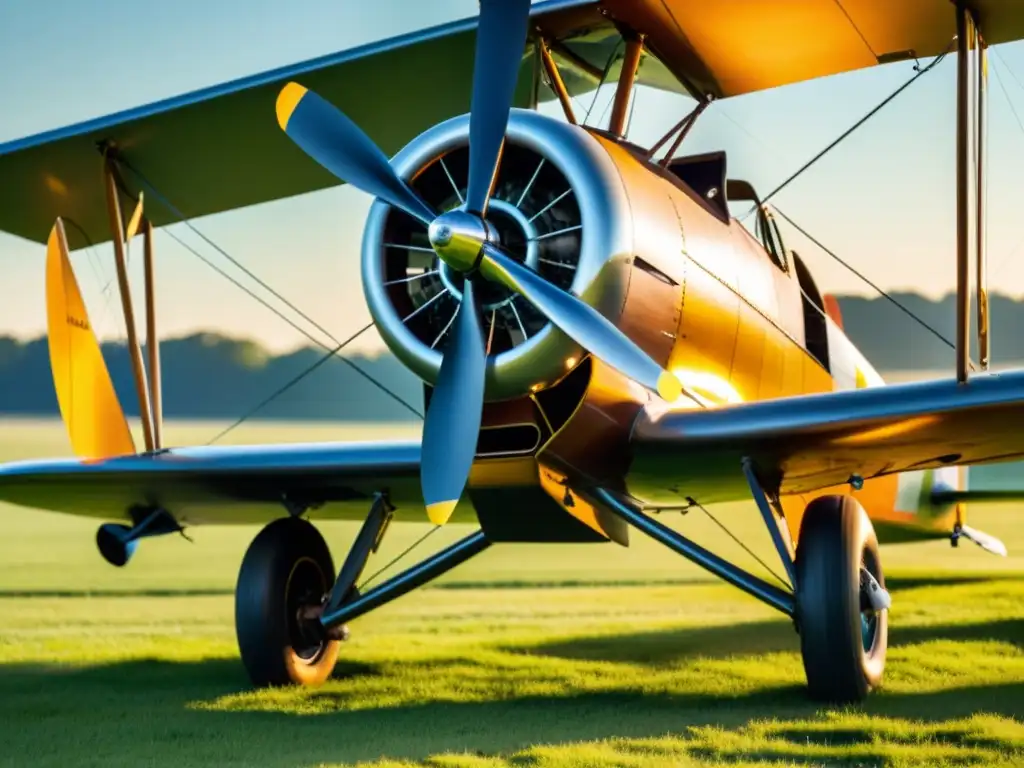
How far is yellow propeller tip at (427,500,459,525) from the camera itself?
5.85m

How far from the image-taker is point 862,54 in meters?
8.04

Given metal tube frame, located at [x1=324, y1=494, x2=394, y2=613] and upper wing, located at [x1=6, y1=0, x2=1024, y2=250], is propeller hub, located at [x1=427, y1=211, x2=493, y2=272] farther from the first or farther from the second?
metal tube frame, located at [x1=324, y1=494, x2=394, y2=613]

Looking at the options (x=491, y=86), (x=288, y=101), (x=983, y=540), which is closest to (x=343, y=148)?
(x=288, y=101)

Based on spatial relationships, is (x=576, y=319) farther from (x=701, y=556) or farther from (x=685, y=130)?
(x=685, y=130)

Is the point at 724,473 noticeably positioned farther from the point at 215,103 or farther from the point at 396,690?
the point at 215,103

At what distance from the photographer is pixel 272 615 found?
7.92m

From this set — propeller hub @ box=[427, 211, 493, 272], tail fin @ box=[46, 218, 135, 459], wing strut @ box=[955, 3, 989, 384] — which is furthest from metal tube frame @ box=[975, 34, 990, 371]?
tail fin @ box=[46, 218, 135, 459]

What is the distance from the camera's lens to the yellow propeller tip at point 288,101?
634cm

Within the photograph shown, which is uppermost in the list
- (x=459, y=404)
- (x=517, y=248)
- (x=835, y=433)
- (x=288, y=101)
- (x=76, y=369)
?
(x=288, y=101)

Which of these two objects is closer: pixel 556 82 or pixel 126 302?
pixel 556 82

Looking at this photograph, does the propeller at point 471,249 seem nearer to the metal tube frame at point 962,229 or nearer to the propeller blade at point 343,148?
the propeller blade at point 343,148

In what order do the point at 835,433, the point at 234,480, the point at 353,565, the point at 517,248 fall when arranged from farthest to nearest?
the point at 234,480 → the point at 353,565 → the point at 835,433 → the point at 517,248

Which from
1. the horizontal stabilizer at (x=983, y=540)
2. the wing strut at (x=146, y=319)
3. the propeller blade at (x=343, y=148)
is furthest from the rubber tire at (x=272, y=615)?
the horizontal stabilizer at (x=983, y=540)

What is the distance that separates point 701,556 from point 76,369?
14.5 ft
